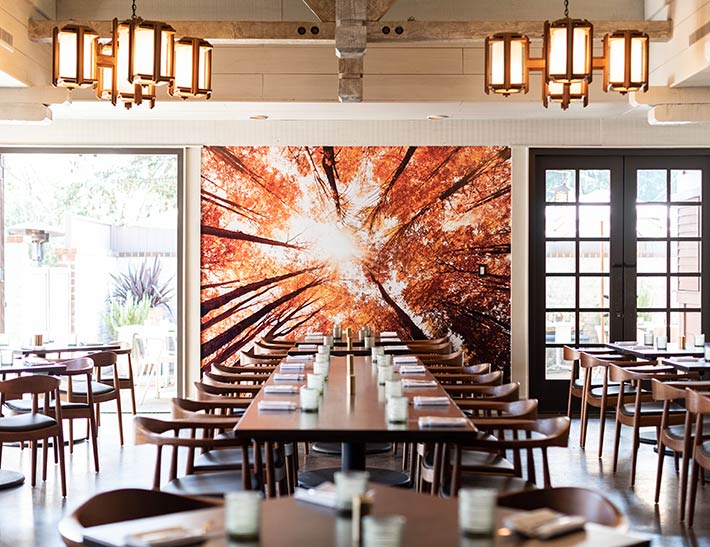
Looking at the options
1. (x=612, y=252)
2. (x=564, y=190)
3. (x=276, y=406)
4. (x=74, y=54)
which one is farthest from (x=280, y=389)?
(x=612, y=252)

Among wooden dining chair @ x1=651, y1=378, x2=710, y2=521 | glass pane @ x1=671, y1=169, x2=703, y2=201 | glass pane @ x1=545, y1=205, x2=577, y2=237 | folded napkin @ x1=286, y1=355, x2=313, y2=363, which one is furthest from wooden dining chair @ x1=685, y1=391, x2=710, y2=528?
glass pane @ x1=671, y1=169, x2=703, y2=201

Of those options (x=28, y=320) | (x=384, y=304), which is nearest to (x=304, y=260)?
(x=384, y=304)

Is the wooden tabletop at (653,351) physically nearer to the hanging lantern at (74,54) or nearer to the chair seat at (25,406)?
the chair seat at (25,406)

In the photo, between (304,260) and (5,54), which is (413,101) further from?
(5,54)

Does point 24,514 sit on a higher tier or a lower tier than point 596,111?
lower

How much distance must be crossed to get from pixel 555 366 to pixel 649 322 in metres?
1.19

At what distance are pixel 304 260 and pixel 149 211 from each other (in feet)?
6.11

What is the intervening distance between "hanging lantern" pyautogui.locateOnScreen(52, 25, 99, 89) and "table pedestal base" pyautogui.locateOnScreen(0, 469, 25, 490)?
3074 mm

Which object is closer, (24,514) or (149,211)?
(24,514)

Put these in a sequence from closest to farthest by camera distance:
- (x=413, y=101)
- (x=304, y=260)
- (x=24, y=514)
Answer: (x=24, y=514)
(x=413, y=101)
(x=304, y=260)

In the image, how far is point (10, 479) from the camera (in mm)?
7297

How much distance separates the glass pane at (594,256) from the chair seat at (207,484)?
6.61 meters

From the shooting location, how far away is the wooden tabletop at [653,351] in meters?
9.05

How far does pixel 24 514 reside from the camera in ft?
20.8
